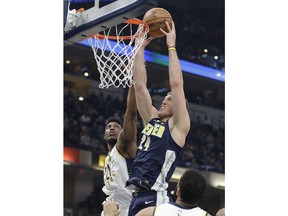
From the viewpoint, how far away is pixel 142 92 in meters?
4.77

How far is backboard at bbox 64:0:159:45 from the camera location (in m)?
4.15

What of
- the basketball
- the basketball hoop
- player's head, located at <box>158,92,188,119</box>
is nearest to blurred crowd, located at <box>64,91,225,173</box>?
the basketball hoop

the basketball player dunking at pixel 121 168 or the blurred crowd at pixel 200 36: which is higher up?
the basketball player dunking at pixel 121 168

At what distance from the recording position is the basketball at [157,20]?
4691 mm

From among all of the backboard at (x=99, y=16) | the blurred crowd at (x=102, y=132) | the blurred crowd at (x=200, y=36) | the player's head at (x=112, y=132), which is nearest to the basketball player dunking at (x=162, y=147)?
the backboard at (x=99, y=16)

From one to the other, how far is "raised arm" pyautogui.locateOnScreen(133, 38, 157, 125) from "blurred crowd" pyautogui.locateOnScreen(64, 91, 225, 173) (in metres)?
11.9

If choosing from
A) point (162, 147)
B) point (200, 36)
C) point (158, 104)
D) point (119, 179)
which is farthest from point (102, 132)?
point (162, 147)

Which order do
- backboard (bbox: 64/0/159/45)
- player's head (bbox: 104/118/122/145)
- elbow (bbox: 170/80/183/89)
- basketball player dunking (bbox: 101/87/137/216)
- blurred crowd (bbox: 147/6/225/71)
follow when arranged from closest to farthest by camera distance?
backboard (bbox: 64/0/159/45)
elbow (bbox: 170/80/183/89)
basketball player dunking (bbox: 101/87/137/216)
player's head (bbox: 104/118/122/145)
blurred crowd (bbox: 147/6/225/71)

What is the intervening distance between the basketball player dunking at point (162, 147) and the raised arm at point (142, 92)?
0.80ft

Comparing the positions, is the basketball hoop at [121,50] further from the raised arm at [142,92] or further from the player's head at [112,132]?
the player's head at [112,132]

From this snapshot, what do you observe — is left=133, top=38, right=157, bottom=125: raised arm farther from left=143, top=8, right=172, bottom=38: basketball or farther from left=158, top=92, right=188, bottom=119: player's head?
left=158, top=92, right=188, bottom=119: player's head

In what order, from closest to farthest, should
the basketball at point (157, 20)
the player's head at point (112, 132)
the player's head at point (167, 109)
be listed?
1. the player's head at point (167, 109)
2. the basketball at point (157, 20)
3. the player's head at point (112, 132)

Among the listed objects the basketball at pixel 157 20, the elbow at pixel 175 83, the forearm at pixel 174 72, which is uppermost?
the basketball at pixel 157 20
